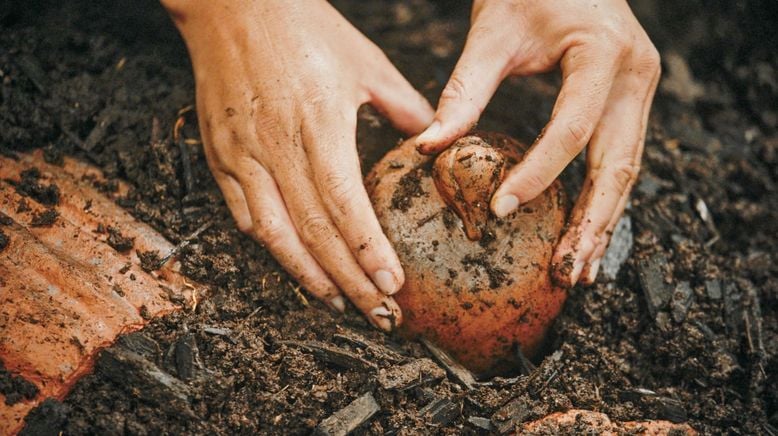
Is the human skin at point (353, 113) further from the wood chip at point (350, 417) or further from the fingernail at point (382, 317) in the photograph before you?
the wood chip at point (350, 417)

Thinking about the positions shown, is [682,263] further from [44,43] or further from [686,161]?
[44,43]

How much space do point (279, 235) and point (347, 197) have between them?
33 centimetres

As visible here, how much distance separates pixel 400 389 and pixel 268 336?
51 centimetres

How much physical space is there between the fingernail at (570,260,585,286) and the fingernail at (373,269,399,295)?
2.22 ft

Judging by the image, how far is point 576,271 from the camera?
2211 mm

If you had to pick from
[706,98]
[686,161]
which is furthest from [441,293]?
[706,98]

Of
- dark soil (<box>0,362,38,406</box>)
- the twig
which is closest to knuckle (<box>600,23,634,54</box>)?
the twig

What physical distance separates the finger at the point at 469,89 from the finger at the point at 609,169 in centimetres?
48

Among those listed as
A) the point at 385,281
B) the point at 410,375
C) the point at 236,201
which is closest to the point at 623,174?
the point at 385,281

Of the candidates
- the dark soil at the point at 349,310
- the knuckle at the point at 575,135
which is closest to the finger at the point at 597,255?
the dark soil at the point at 349,310

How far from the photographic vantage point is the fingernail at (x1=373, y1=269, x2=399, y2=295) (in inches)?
80.6

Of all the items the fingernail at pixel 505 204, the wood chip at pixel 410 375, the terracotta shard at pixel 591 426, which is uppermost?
the fingernail at pixel 505 204

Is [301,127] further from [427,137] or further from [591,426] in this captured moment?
[591,426]

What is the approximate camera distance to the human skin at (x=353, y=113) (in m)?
2.09
